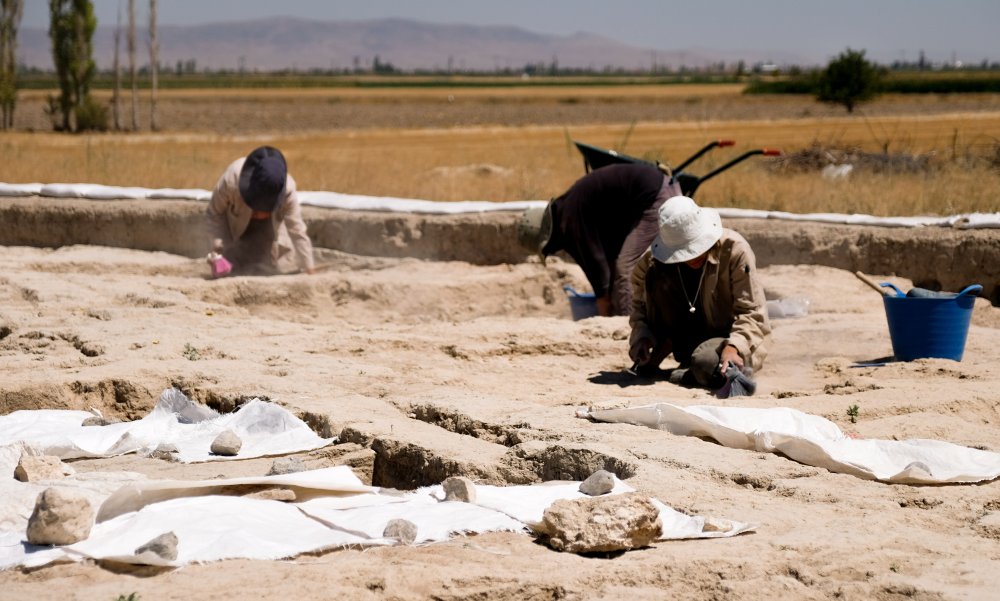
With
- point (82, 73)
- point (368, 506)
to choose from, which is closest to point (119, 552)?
point (368, 506)

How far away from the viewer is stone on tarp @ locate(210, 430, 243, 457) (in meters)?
4.38

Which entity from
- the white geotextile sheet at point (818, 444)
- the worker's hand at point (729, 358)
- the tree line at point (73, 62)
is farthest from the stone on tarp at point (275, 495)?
the tree line at point (73, 62)

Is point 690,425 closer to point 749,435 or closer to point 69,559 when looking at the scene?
point 749,435

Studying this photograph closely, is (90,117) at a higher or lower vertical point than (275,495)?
higher

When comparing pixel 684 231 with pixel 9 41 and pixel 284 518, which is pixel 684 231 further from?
pixel 9 41

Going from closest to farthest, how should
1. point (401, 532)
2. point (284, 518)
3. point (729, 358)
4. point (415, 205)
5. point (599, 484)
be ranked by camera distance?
point (401, 532)
point (284, 518)
point (599, 484)
point (729, 358)
point (415, 205)

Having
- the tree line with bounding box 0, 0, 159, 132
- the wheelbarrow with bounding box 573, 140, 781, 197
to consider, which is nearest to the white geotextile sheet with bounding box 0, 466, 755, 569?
the wheelbarrow with bounding box 573, 140, 781, 197

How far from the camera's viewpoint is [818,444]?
4.01 m

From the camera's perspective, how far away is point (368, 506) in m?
3.60

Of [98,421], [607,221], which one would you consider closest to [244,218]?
[607,221]

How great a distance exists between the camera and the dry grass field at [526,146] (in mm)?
10867

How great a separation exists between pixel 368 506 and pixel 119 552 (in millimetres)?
776

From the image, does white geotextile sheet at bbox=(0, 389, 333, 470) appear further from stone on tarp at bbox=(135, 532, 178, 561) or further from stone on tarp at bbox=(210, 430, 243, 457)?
stone on tarp at bbox=(135, 532, 178, 561)

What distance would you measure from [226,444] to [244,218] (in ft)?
13.6
